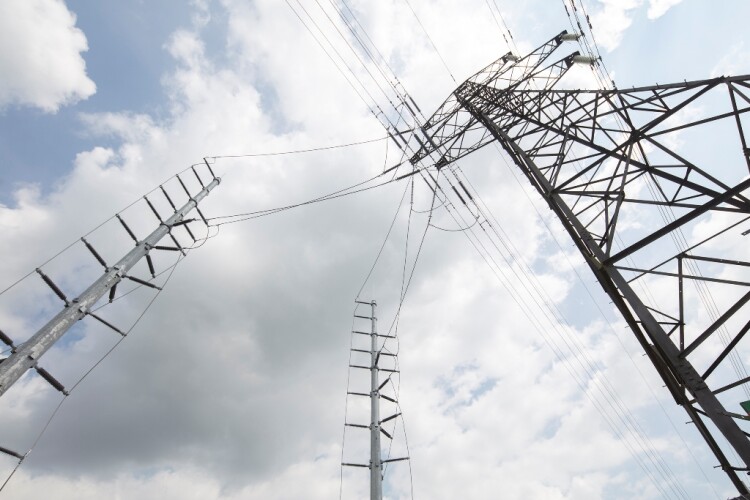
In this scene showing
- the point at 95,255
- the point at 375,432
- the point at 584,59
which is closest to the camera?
the point at 95,255

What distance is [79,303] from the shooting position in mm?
6734

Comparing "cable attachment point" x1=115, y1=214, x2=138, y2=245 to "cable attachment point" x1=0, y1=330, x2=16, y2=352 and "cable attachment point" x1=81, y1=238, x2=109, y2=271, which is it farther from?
"cable attachment point" x1=0, y1=330, x2=16, y2=352

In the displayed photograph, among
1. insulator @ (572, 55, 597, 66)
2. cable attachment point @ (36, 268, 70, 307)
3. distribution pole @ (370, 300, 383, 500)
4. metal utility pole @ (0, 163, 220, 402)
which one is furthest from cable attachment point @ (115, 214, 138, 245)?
insulator @ (572, 55, 597, 66)

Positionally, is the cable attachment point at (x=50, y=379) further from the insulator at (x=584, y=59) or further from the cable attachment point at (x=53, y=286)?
the insulator at (x=584, y=59)

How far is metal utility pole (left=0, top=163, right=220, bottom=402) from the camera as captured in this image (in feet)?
18.7

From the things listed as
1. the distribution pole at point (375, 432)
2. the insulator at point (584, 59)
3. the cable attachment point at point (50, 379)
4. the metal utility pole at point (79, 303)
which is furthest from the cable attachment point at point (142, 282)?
the insulator at point (584, 59)

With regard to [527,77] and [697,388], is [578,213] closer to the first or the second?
[697,388]

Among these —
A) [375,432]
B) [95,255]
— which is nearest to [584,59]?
[375,432]

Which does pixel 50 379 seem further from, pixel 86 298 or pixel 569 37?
pixel 569 37

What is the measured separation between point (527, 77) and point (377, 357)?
1065 centimetres

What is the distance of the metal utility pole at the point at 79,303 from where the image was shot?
569 cm

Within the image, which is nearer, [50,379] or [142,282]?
[50,379]

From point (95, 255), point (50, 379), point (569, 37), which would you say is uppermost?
point (569, 37)

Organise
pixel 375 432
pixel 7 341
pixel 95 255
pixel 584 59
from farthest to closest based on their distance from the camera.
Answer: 1. pixel 584 59
2. pixel 375 432
3. pixel 95 255
4. pixel 7 341
